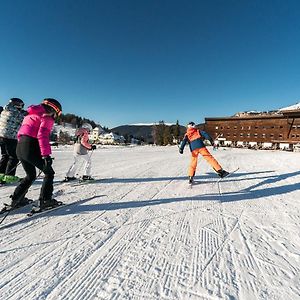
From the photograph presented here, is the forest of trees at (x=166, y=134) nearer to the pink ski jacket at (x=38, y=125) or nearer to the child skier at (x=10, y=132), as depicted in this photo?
the child skier at (x=10, y=132)

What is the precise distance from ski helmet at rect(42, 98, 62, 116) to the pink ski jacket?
114 millimetres

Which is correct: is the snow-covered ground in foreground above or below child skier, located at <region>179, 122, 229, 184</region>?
below

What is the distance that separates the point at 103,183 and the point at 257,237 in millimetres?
4433

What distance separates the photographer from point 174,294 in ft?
6.20

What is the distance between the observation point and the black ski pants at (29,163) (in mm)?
3922

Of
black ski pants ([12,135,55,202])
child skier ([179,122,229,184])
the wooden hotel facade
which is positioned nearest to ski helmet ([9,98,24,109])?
black ski pants ([12,135,55,202])

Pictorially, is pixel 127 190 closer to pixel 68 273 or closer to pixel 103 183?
pixel 103 183

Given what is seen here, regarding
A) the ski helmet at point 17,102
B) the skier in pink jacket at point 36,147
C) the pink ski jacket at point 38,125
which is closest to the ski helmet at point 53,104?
the skier in pink jacket at point 36,147

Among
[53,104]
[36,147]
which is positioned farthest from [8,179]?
[53,104]

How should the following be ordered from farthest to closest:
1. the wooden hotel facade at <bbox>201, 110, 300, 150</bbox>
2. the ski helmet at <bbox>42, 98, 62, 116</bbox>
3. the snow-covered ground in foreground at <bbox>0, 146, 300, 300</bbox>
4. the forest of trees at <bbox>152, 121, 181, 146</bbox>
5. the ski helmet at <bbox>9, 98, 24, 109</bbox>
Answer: the forest of trees at <bbox>152, 121, 181, 146</bbox>
the wooden hotel facade at <bbox>201, 110, 300, 150</bbox>
the ski helmet at <bbox>9, 98, 24, 109</bbox>
the ski helmet at <bbox>42, 98, 62, 116</bbox>
the snow-covered ground in foreground at <bbox>0, 146, 300, 300</bbox>

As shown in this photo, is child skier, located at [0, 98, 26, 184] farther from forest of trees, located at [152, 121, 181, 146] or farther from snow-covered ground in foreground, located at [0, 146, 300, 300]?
forest of trees, located at [152, 121, 181, 146]

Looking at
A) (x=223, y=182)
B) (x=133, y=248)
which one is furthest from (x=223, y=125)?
(x=133, y=248)

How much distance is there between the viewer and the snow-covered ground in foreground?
6.47 feet

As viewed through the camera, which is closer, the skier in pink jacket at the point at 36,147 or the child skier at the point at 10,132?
the skier in pink jacket at the point at 36,147
